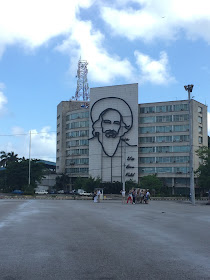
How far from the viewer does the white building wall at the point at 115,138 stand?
301ft

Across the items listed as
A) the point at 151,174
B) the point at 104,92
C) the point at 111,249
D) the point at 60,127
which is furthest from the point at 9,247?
the point at 60,127

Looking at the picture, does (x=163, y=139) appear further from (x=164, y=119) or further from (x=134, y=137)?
(x=134, y=137)

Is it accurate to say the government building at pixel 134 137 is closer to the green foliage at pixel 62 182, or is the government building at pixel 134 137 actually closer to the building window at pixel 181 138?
the building window at pixel 181 138

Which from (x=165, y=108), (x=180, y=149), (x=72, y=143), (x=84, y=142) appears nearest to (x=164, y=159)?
(x=180, y=149)

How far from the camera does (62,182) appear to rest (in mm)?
102000

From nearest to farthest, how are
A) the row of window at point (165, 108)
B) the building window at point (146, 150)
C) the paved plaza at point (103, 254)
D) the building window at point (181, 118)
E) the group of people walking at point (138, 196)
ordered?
the paved plaza at point (103, 254) < the group of people walking at point (138, 196) < the building window at point (181, 118) < the row of window at point (165, 108) < the building window at point (146, 150)

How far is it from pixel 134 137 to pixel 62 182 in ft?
80.2

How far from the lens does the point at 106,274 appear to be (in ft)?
21.3

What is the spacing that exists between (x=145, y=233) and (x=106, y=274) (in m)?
6.08

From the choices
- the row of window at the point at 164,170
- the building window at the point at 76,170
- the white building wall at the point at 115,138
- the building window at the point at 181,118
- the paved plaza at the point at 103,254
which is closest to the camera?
the paved plaza at the point at 103,254

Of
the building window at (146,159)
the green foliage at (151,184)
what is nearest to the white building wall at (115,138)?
the building window at (146,159)

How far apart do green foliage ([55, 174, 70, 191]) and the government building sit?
10.6ft

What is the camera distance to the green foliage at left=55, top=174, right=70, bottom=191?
10159 centimetres

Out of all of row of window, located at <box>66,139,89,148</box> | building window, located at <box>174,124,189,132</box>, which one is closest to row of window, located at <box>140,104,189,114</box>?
building window, located at <box>174,124,189,132</box>
